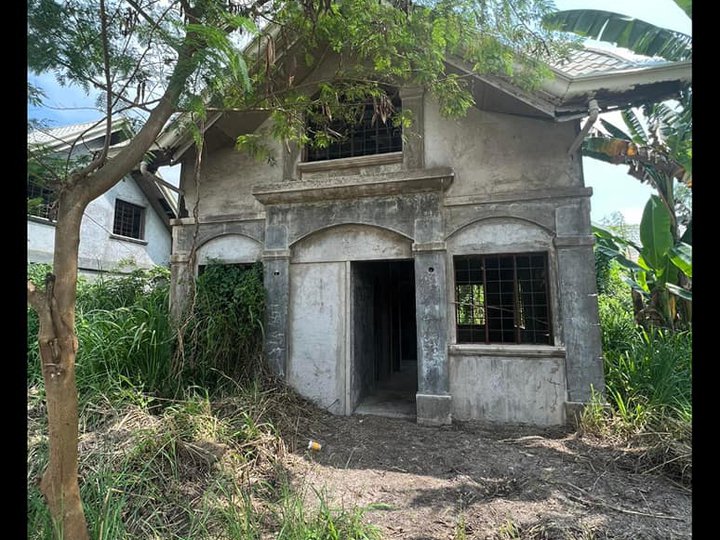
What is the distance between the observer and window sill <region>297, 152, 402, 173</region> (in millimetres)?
7328

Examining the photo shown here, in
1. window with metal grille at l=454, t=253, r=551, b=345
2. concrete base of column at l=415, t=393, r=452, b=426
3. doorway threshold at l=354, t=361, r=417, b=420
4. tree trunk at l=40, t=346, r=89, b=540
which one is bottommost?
doorway threshold at l=354, t=361, r=417, b=420

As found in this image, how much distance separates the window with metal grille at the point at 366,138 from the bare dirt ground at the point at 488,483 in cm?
533

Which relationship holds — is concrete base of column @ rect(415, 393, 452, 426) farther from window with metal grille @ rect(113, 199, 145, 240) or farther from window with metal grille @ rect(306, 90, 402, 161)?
window with metal grille @ rect(113, 199, 145, 240)

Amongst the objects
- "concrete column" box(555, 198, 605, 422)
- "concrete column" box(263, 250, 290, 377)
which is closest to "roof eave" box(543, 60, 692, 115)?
"concrete column" box(555, 198, 605, 422)

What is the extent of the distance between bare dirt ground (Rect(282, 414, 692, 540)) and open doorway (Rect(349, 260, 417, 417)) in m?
1.39

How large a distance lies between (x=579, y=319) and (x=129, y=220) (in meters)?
16.0

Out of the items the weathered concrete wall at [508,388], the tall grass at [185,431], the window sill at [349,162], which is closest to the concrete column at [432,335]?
the weathered concrete wall at [508,388]

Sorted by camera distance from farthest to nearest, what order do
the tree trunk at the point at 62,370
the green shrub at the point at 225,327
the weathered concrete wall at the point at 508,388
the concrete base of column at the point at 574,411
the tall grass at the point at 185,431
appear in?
the green shrub at the point at 225,327 < the weathered concrete wall at the point at 508,388 < the concrete base of column at the point at 574,411 < the tall grass at the point at 185,431 < the tree trunk at the point at 62,370

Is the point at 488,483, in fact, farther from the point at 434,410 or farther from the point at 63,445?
the point at 63,445

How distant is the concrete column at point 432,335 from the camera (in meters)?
6.54

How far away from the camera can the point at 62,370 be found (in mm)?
2354

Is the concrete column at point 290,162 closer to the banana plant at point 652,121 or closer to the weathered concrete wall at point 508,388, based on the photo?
the weathered concrete wall at point 508,388

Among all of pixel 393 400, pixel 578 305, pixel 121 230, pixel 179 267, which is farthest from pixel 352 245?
pixel 121 230
